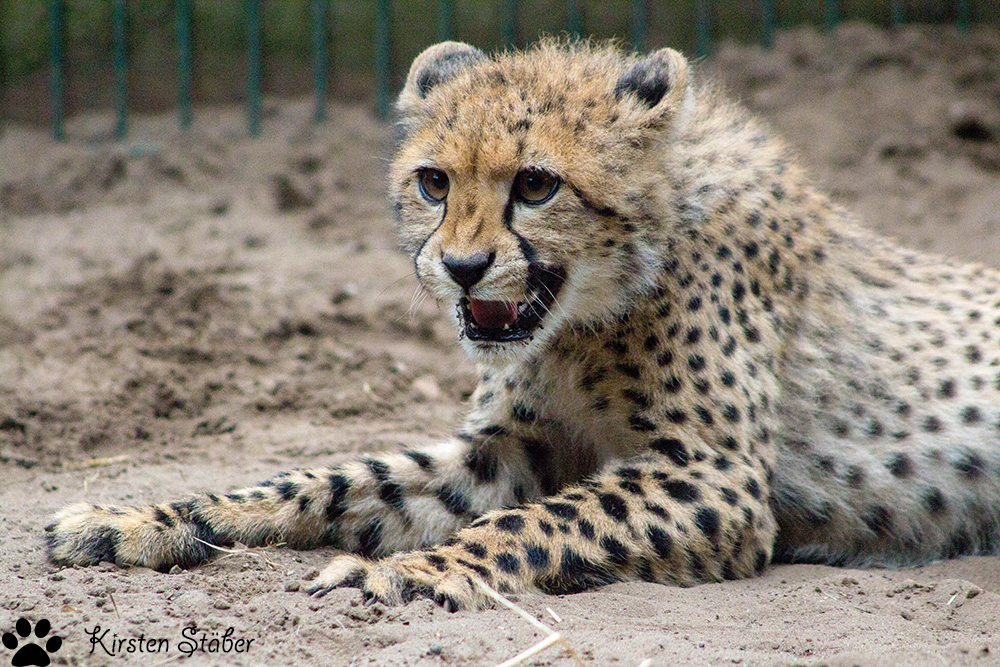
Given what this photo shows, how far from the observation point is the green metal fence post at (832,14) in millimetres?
7531

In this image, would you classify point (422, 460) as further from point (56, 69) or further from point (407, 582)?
point (56, 69)

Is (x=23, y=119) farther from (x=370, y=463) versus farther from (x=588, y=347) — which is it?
(x=588, y=347)

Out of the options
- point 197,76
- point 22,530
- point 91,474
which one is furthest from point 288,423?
point 197,76

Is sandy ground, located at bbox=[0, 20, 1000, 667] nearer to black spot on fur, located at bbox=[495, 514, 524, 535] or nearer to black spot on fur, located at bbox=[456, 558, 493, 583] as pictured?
black spot on fur, located at bbox=[456, 558, 493, 583]

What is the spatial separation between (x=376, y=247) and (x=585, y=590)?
11.9ft

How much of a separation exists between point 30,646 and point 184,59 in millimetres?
5425

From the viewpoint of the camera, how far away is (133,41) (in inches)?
280

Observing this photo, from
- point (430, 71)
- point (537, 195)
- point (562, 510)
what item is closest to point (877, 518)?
point (562, 510)

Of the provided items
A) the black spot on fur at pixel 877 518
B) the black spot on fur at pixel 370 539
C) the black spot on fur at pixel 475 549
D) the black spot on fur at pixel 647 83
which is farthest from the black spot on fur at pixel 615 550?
the black spot on fur at pixel 647 83

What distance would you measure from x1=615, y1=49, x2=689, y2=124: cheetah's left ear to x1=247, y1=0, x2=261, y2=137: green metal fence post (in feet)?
13.6

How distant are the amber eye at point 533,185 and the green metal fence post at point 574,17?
437 cm

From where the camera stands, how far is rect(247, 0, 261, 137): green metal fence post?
7.11m

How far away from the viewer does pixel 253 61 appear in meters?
7.18

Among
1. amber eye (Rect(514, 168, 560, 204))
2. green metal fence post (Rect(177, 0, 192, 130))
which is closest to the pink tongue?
amber eye (Rect(514, 168, 560, 204))
